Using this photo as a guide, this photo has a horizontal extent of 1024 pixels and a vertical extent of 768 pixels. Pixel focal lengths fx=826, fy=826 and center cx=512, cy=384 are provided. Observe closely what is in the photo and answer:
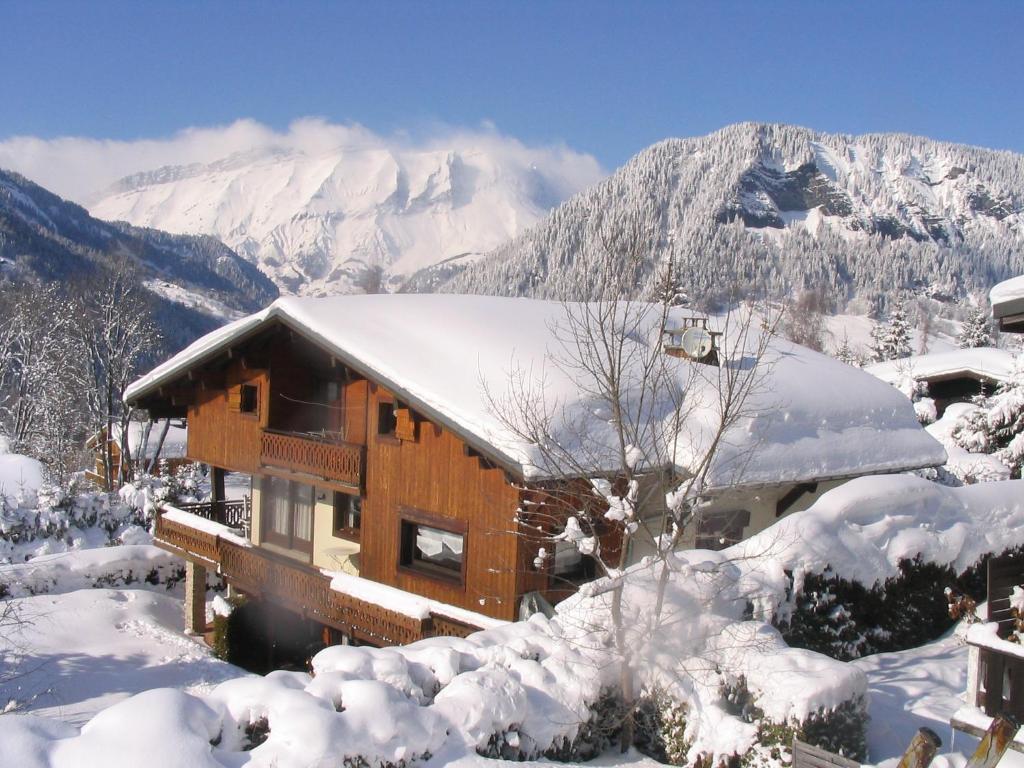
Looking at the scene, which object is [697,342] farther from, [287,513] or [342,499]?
[287,513]

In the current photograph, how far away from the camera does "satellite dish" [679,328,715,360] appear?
46.1 ft

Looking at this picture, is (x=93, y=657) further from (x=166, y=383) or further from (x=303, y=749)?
(x=303, y=749)

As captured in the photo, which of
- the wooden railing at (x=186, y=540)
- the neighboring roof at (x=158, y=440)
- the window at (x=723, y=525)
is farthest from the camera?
the neighboring roof at (x=158, y=440)

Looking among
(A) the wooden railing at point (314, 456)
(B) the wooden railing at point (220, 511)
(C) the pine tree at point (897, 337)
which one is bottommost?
(B) the wooden railing at point (220, 511)

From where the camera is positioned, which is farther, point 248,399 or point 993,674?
point 248,399

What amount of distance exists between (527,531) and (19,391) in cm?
4228

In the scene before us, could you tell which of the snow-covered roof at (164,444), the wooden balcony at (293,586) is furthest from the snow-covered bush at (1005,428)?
the snow-covered roof at (164,444)

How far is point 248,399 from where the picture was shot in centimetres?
1728

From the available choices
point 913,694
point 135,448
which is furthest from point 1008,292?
point 135,448

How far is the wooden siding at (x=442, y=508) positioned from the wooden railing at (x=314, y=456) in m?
0.29

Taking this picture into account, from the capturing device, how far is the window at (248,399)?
56.1ft

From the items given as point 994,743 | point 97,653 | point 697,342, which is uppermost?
point 697,342

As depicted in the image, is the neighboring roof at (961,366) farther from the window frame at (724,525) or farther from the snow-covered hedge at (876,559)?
the snow-covered hedge at (876,559)

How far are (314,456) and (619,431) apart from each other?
8.06m
